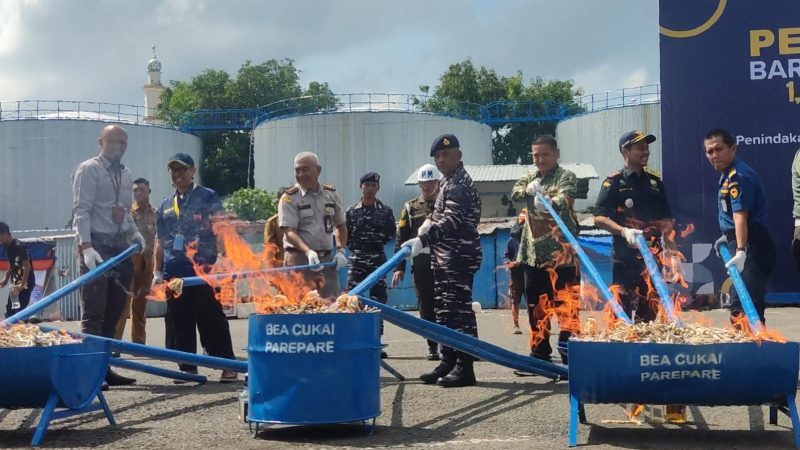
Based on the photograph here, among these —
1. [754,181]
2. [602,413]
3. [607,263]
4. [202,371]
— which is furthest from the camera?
[607,263]

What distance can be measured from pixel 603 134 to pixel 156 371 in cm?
4116

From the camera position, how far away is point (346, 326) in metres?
5.32

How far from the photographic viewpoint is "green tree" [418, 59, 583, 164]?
196 ft

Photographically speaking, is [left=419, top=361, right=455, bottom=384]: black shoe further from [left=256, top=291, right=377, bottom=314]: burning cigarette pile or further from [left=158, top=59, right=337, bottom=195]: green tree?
[left=158, top=59, right=337, bottom=195]: green tree

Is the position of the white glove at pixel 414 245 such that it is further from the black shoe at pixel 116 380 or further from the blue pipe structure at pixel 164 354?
the black shoe at pixel 116 380

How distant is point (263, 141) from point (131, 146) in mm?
7148

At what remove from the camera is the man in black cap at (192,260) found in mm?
8250

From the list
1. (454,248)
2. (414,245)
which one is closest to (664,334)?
(414,245)

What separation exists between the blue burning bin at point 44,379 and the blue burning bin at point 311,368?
3.52 ft

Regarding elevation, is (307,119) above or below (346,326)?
above

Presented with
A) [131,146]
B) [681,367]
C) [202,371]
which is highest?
[131,146]

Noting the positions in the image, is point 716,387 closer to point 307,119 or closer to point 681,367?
point 681,367

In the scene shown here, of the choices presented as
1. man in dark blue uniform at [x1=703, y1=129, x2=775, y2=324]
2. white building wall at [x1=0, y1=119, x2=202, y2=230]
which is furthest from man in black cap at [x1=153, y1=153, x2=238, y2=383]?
white building wall at [x1=0, y1=119, x2=202, y2=230]

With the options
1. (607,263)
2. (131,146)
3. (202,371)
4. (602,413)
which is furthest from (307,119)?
(602,413)
